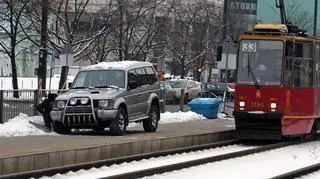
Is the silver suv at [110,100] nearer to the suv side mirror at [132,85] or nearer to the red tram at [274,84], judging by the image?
the suv side mirror at [132,85]

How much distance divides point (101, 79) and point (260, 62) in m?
4.74

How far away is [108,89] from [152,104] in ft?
7.60

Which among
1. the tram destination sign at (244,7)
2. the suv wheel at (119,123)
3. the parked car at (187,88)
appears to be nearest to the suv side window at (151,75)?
the suv wheel at (119,123)

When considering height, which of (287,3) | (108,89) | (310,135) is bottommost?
(310,135)

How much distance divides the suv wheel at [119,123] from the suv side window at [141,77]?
1.60 meters

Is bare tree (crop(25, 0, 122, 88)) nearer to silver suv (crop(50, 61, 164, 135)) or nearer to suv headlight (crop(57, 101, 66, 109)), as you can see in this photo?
silver suv (crop(50, 61, 164, 135))

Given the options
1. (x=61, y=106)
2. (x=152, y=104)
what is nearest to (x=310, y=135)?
(x=152, y=104)

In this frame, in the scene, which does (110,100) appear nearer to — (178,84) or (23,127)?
(23,127)

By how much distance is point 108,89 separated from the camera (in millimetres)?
19031

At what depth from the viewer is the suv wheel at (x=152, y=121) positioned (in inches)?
817

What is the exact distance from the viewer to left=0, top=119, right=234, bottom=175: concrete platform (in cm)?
1302

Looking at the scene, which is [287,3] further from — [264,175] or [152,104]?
[264,175]

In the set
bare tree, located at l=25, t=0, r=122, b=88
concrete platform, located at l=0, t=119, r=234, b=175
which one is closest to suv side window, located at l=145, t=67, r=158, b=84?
concrete platform, located at l=0, t=119, r=234, b=175

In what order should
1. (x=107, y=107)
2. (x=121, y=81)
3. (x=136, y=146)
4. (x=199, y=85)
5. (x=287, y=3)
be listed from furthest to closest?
(x=287, y=3)
(x=199, y=85)
(x=121, y=81)
(x=107, y=107)
(x=136, y=146)
